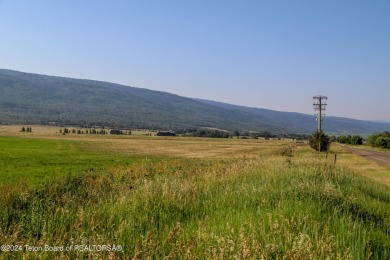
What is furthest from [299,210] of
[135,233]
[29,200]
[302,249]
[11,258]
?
[29,200]

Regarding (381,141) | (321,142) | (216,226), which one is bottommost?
(321,142)

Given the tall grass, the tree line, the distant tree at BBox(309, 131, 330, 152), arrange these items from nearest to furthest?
the tall grass, the distant tree at BBox(309, 131, 330, 152), the tree line

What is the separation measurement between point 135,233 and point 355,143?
11667 centimetres

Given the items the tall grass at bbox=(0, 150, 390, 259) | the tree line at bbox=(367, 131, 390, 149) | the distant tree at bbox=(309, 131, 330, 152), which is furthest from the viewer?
the tree line at bbox=(367, 131, 390, 149)

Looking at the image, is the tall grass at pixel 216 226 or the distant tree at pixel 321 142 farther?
the distant tree at pixel 321 142

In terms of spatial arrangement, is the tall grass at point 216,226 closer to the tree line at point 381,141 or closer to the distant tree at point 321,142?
the distant tree at point 321,142

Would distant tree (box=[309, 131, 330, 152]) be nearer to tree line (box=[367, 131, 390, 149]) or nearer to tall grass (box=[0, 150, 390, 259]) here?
tree line (box=[367, 131, 390, 149])

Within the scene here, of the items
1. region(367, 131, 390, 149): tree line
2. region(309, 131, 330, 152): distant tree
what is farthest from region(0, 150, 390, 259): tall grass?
region(367, 131, 390, 149): tree line

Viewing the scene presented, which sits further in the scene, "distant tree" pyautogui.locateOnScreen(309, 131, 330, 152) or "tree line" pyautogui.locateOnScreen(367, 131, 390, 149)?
"tree line" pyautogui.locateOnScreen(367, 131, 390, 149)

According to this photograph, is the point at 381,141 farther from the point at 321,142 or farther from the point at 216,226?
the point at 216,226

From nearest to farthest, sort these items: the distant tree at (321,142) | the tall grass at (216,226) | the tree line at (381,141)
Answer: the tall grass at (216,226) < the distant tree at (321,142) < the tree line at (381,141)

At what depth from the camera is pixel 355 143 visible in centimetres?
11275

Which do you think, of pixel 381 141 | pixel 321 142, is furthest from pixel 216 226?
pixel 381 141

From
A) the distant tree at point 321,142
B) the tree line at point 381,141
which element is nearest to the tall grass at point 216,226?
the distant tree at point 321,142
